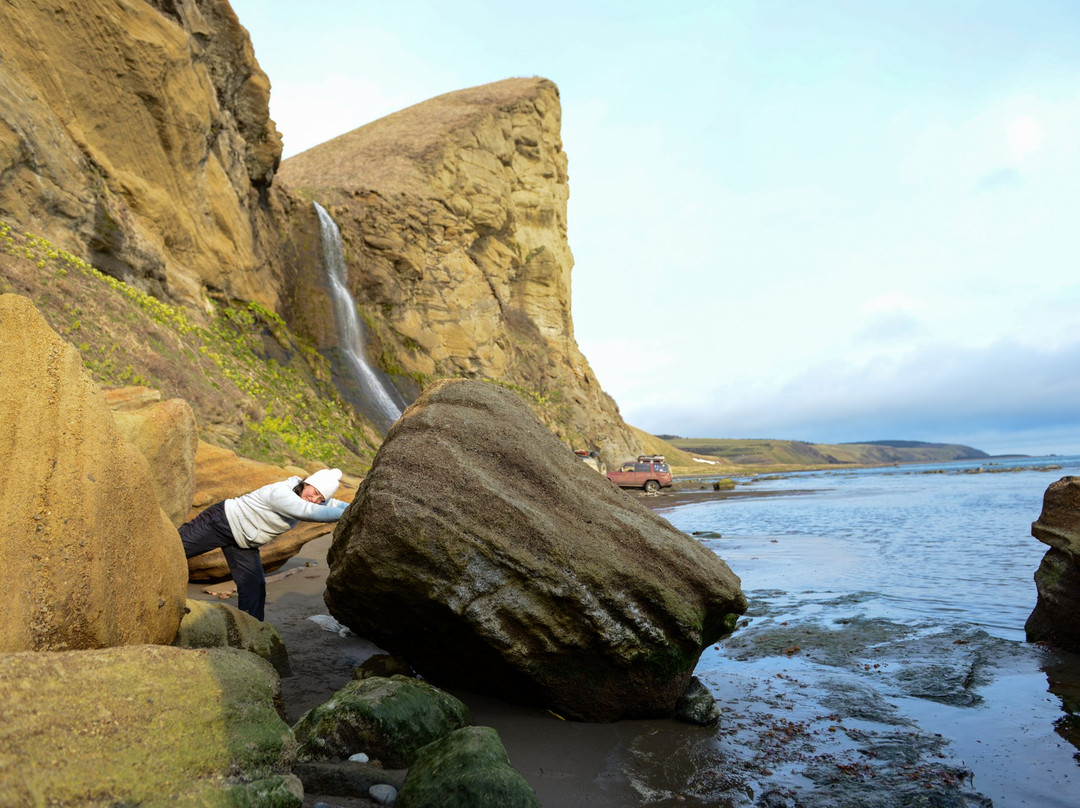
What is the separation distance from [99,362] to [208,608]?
9.38m

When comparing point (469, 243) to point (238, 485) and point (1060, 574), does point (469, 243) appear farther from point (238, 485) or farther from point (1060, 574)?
point (1060, 574)

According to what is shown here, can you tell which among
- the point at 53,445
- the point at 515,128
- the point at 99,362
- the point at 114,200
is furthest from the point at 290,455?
the point at 515,128

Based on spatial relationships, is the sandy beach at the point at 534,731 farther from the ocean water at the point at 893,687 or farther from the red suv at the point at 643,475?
the red suv at the point at 643,475

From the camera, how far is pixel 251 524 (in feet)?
20.9

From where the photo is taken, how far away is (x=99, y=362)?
1250 centimetres

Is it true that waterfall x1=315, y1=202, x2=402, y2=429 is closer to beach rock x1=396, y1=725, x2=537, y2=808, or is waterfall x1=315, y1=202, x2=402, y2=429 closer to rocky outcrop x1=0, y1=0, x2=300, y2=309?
rocky outcrop x1=0, y1=0, x2=300, y2=309

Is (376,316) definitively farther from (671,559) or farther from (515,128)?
(671,559)

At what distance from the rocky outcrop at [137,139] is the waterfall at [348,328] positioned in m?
3.81

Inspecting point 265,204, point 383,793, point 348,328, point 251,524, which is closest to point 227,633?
point 251,524

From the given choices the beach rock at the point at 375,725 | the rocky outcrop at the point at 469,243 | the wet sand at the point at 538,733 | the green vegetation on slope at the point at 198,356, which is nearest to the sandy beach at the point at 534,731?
the wet sand at the point at 538,733

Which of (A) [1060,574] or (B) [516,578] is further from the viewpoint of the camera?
(A) [1060,574]

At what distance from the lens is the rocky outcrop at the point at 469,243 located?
1326 inches

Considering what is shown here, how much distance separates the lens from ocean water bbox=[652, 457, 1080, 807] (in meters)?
4.45

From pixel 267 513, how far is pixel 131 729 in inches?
140
